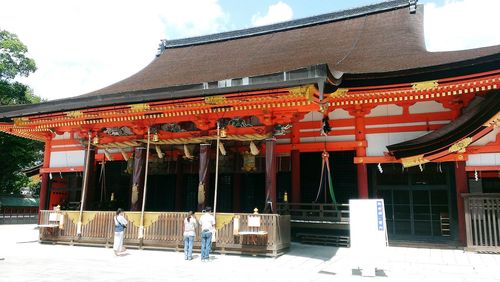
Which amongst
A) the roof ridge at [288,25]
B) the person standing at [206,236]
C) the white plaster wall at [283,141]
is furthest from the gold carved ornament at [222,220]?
the roof ridge at [288,25]

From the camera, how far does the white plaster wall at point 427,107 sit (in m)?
11.5

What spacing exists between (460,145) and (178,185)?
10432mm

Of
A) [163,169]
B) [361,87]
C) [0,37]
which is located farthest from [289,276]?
[0,37]

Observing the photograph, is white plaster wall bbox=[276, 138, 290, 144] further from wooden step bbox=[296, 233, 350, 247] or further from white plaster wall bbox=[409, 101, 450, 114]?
white plaster wall bbox=[409, 101, 450, 114]

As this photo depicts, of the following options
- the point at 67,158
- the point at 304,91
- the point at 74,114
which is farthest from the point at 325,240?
the point at 67,158

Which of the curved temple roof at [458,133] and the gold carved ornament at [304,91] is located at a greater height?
the gold carved ornament at [304,91]

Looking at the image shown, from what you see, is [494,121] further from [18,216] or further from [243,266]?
[18,216]

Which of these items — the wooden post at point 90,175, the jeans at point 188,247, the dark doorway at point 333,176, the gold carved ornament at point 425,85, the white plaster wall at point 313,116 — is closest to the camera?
the jeans at point 188,247

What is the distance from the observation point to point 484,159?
10875mm

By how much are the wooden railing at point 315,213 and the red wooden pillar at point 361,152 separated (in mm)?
822

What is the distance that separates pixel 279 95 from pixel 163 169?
24.6 feet

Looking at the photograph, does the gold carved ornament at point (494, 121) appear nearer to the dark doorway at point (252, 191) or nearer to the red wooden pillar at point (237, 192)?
the dark doorway at point (252, 191)

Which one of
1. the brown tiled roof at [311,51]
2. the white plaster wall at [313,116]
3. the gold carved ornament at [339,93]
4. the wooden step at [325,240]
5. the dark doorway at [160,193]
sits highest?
the brown tiled roof at [311,51]

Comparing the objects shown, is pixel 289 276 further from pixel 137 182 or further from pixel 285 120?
pixel 137 182
